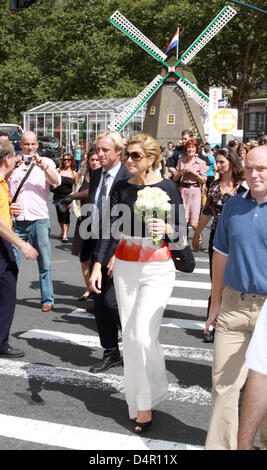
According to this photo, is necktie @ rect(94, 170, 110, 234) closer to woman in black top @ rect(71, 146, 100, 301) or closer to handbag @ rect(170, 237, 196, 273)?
handbag @ rect(170, 237, 196, 273)

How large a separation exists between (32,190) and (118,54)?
141 ft

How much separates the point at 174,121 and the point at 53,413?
129 feet

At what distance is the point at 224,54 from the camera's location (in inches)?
1948

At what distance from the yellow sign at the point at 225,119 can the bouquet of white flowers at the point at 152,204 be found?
1367 centimetres

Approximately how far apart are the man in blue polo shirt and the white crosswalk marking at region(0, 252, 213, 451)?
57 cm

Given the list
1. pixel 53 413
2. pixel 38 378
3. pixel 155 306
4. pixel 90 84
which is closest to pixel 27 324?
pixel 38 378

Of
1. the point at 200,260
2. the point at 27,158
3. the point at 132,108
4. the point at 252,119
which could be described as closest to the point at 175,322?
the point at 27,158

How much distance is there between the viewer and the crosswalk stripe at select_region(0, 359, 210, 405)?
504 cm

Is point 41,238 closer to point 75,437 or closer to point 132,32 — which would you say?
point 75,437

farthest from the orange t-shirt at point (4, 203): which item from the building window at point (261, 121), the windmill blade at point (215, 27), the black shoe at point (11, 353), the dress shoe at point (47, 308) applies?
the building window at point (261, 121)

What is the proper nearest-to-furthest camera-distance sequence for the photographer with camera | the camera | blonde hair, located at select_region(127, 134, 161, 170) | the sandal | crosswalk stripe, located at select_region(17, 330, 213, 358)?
the sandal, blonde hair, located at select_region(127, 134, 161, 170), crosswalk stripe, located at select_region(17, 330, 213, 358), the camera, the photographer with camera

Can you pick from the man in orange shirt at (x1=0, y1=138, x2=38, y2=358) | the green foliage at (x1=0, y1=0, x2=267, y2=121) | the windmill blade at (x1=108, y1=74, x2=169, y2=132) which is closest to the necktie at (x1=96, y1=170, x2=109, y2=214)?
the man in orange shirt at (x1=0, y1=138, x2=38, y2=358)

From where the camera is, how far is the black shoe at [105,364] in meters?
5.61

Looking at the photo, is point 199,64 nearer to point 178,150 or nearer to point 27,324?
point 178,150
